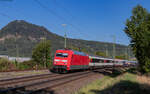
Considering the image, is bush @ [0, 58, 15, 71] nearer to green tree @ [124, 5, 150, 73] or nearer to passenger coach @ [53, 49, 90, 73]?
passenger coach @ [53, 49, 90, 73]

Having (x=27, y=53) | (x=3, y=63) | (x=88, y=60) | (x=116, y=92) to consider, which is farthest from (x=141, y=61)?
(x=27, y=53)

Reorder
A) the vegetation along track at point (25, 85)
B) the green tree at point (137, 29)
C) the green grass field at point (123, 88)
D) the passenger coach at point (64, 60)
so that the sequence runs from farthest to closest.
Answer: the passenger coach at point (64, 60)
the green tree at point (137, 29)
the vegetation along track at point (25, 85)
the green grass field at point (123, 88)

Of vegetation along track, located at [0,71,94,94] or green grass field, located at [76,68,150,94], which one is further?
vegetation along track, located at [0,71,94,94]

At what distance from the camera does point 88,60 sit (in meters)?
39.1

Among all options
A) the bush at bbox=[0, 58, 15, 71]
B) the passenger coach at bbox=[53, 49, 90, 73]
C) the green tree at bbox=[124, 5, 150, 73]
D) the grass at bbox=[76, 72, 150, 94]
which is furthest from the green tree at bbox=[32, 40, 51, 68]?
the grass at bbox=[76, 72, 150, 94]

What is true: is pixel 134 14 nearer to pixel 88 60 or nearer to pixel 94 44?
pixel 88 60

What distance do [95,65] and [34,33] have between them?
476 ft

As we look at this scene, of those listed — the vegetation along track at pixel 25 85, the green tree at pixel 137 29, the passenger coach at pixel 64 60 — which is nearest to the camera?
the vegetation along track at pixel 25 85

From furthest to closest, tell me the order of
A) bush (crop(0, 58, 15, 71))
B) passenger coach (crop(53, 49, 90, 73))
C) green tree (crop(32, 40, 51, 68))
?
green tree (crop(32, 40, 51, 68)), bush (crop(0, 58, 15, 71)), passenger coach (crop(53, 49, 90, 73))

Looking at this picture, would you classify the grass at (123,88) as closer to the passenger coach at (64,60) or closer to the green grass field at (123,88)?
the green grass field at (123,88)

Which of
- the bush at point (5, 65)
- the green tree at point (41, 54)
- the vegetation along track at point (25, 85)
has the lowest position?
the vegetation along track at point (25, 85)

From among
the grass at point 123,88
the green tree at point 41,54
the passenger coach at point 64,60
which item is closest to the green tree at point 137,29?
the grass at point 123,88

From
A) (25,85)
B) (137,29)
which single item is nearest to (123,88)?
(25,85)

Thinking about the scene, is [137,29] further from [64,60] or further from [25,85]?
[25,85]
